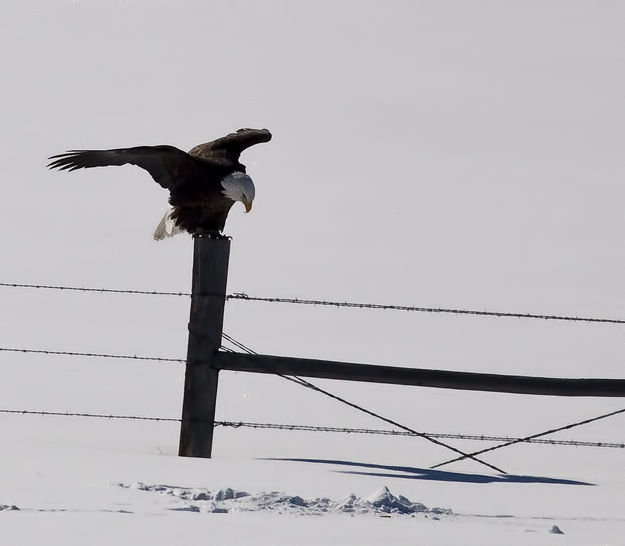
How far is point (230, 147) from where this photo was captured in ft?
31.4

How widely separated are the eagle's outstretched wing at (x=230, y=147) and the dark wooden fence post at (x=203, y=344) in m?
2.62

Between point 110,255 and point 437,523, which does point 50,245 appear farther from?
point 437,523

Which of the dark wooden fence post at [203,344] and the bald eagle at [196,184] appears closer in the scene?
the dark wooden fence post at [203,344]

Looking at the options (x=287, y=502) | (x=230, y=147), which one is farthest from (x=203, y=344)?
(x=230, y=147)

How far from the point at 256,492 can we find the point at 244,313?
1296 centimetres

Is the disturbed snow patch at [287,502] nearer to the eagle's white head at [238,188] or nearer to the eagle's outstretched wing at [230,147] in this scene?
the eagle's white head at [238,188]

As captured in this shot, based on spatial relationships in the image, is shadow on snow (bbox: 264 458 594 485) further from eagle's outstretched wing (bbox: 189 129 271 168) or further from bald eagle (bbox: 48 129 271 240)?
eagle's outstretched wing (bbox: 189 129 271 168)

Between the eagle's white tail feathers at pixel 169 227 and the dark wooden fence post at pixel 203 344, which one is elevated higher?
the eagle's white tail feathers at pixel 169 227

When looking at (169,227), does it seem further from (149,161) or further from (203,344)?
(203,344)

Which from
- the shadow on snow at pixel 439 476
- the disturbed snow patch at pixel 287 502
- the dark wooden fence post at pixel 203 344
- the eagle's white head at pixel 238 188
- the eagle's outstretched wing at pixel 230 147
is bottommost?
the disturbed snow patch at pixel 287 502

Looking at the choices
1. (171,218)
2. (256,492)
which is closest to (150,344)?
(171,218)

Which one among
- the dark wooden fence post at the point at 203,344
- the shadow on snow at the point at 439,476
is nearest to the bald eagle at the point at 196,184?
the dark wooden fence post at the point at 203,344

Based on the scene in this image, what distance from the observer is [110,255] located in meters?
27.3

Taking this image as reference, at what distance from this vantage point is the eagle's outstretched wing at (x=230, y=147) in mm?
9352
